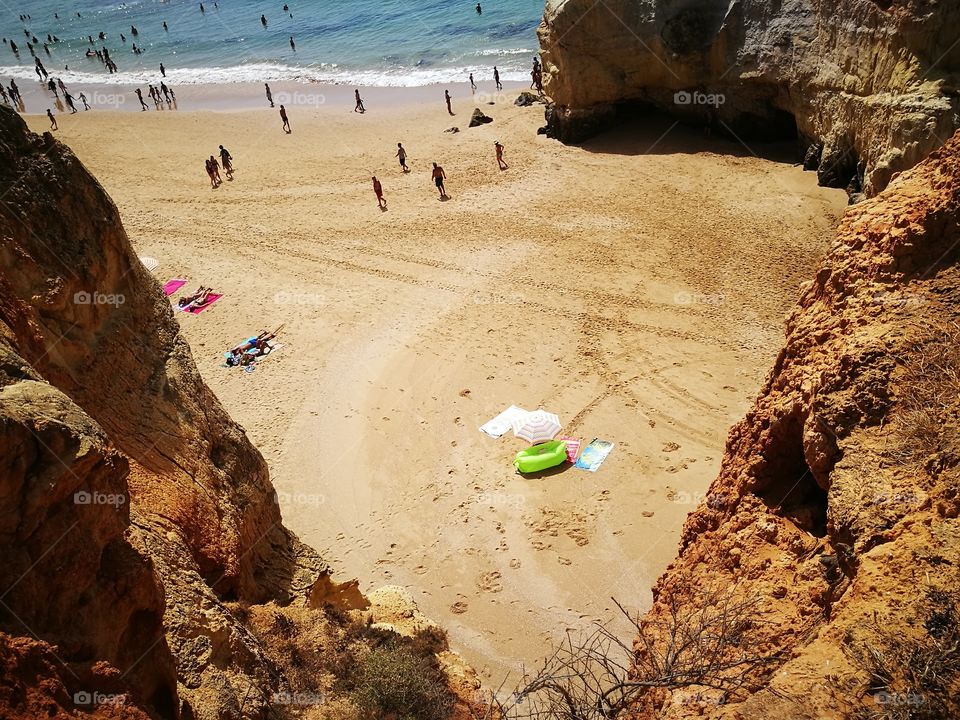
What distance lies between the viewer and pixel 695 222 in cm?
2055

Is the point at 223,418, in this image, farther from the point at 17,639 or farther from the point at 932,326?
the point at 932,326

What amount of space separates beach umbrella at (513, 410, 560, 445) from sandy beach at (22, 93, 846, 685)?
0.31m

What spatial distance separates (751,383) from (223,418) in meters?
10.9

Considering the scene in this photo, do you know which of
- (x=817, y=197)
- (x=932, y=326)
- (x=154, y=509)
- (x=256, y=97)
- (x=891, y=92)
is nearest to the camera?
(x=932, y=326)

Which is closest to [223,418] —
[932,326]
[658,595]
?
[658,595]
